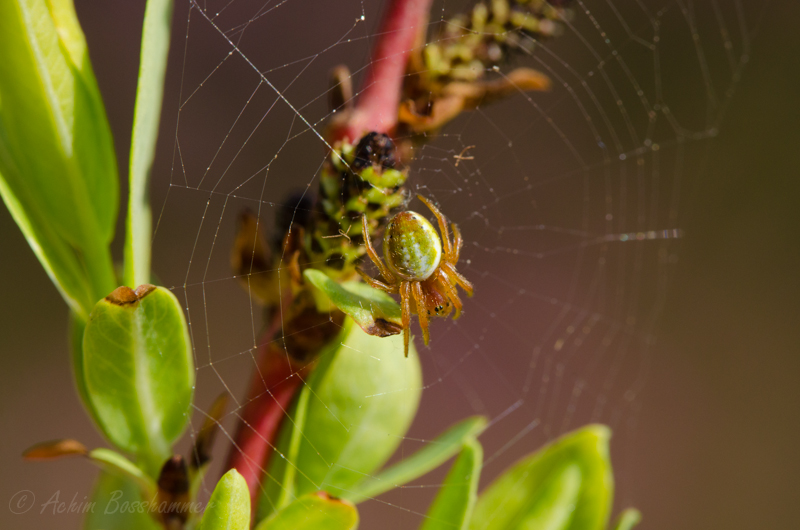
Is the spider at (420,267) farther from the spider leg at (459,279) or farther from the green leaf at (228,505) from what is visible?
the green leaf at (228,505)

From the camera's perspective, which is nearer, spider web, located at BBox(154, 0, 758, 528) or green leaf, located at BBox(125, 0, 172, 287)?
green leaf, located at BBox(125, 0, 172, 287)

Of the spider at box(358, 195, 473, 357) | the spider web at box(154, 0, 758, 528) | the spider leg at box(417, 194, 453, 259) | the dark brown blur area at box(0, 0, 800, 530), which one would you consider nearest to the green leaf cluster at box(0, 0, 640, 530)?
the spider at box(358, 195, 473, 357)

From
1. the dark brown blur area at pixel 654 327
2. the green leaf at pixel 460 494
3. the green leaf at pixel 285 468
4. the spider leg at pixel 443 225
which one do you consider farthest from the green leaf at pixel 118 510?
the dark brown blur area at pixel 654 327

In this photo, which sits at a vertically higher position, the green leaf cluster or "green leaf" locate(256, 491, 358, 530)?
the green leaf cluster

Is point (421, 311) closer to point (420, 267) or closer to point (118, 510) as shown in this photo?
point (420, 267)

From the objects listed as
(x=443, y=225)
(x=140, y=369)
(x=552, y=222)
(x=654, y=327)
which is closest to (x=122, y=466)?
(x=140, y=369)

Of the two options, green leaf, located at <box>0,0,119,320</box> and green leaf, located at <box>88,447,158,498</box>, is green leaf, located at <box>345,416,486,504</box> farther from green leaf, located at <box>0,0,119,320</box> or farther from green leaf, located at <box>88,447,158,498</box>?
green leaf, located at <box>0,0,119,320</box>
